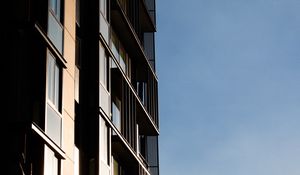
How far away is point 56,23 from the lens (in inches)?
955

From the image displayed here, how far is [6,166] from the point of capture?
20.2 meters

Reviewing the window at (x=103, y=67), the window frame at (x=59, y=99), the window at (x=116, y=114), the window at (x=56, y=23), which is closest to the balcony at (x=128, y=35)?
the window at (x=116, y=114)

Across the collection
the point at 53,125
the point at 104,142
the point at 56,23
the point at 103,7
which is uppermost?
the point at 103,7

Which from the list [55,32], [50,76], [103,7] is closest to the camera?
[50,76]

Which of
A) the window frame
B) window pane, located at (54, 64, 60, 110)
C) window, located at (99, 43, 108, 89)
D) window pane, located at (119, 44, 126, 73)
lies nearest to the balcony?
window pane, located at (119, 44, 126, 73)

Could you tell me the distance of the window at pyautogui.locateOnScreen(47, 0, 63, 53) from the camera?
23.6 meters

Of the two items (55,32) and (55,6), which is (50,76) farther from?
(55,6)

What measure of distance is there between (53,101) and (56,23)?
8.56 ft

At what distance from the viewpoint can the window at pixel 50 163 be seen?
21.7m

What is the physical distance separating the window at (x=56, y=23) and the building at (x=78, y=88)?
0.03 metres

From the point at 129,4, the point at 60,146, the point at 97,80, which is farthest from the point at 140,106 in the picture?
the point at 60,146

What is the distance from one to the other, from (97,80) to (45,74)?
7.25 meters

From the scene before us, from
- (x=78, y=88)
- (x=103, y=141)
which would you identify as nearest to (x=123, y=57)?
(x=103, y=141)

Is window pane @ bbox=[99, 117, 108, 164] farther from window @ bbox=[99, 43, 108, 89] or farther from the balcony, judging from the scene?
the balcony
